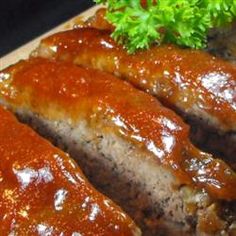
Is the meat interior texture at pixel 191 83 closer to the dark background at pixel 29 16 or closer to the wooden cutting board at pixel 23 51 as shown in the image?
the wooden cutting board at pixel 23 51

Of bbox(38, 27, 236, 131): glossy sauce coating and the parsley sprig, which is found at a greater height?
the parsley sprig

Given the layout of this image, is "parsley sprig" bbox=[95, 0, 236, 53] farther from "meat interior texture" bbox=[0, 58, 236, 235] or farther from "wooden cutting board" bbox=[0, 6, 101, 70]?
"wooden cutting board" bbox=[0, 6, 101, 70]

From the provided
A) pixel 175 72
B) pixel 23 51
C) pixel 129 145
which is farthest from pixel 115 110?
pixel 23 51

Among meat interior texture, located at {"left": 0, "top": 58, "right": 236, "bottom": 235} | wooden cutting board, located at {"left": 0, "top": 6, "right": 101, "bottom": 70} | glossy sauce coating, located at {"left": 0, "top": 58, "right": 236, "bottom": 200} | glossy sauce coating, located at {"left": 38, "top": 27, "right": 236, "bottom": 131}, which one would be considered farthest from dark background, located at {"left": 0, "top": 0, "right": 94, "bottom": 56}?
meat interior texture, located at {"left": 0, "top": 58, "right": 236, "bottom": 235}

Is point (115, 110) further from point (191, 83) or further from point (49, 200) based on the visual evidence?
point (49, 200)

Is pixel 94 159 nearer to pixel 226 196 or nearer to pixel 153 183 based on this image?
pixel 153 183
